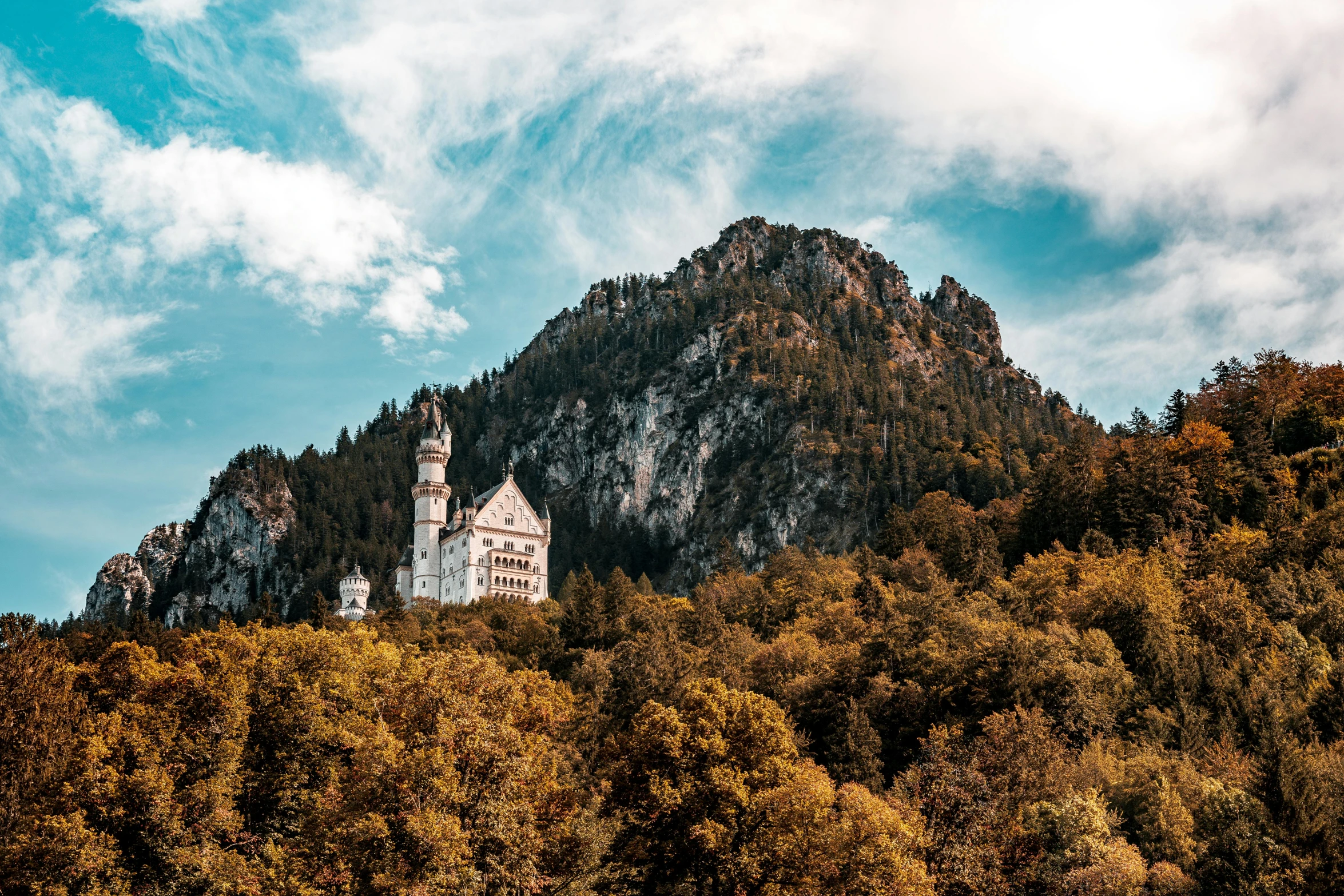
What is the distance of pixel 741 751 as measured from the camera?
3878cm

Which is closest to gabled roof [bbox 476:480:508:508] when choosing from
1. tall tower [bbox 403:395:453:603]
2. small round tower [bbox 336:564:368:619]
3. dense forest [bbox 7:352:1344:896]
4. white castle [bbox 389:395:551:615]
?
white castle [bbox 389:395:551:615]

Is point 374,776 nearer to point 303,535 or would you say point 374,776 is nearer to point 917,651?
point 917,651

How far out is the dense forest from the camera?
1419 inches

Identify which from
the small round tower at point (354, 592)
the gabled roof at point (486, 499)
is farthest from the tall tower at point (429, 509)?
the small round tower at point (354, 592)

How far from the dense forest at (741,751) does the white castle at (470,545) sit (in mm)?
47806

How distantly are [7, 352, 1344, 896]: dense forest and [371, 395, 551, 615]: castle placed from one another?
48162mm

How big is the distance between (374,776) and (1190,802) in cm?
3261

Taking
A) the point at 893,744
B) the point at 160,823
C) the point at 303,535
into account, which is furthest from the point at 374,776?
the point at 303,535

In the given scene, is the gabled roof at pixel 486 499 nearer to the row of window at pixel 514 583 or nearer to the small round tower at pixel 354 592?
the row of window at pixel 514 583

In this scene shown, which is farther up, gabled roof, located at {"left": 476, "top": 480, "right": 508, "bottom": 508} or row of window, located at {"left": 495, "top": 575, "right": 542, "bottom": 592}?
gabled roof, located at {"left": 476, "top": 480, "right": 508, "bottom": 508}

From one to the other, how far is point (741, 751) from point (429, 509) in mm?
100906

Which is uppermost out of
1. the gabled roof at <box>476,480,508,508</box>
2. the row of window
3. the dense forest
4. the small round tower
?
the gabled roof at <box>476,480,508,508</box>

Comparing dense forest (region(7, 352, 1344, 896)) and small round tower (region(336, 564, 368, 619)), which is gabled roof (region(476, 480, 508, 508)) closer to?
small round tower (region(336, 564, 368, 619))

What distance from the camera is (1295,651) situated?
60.6 metres
